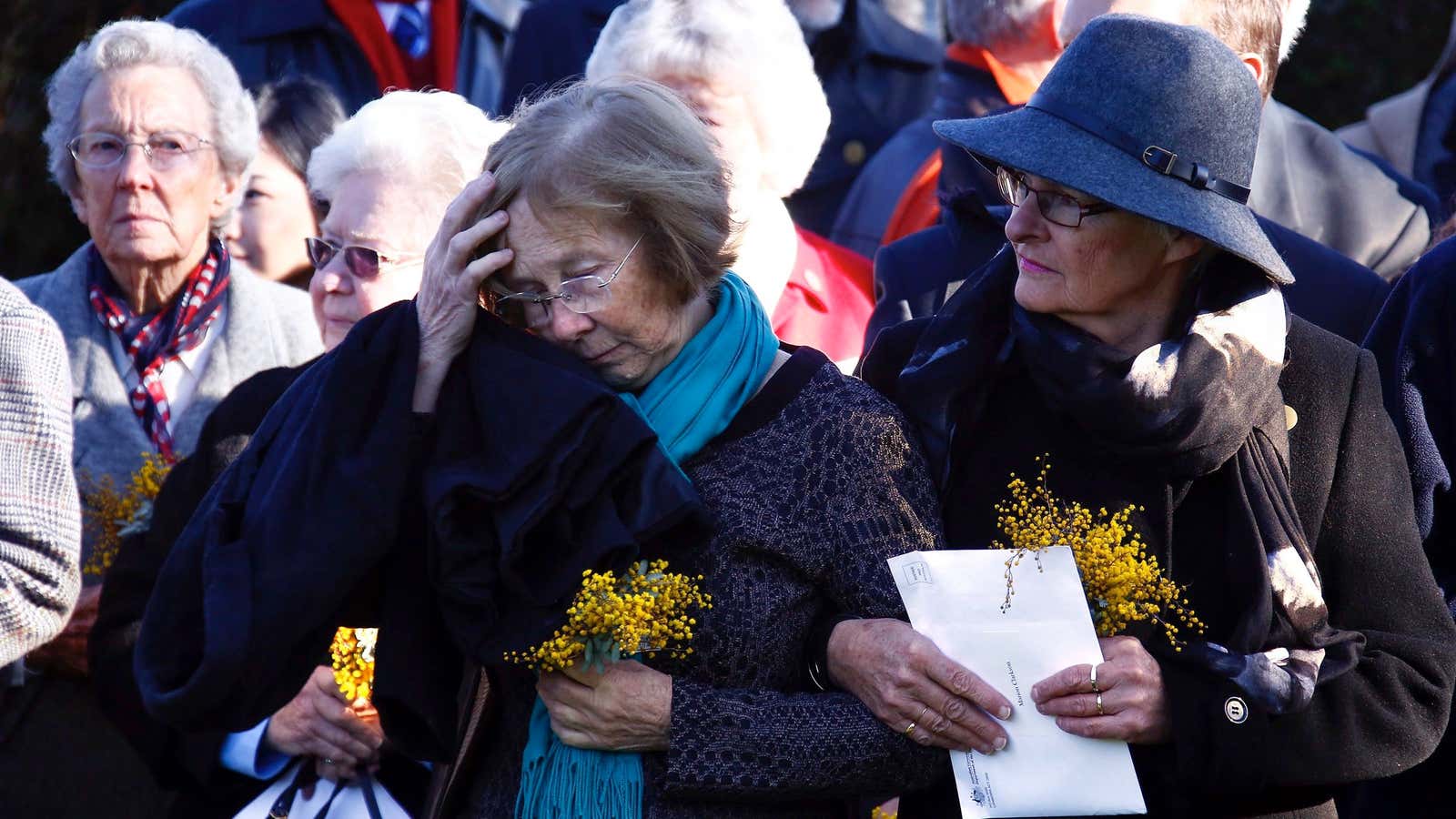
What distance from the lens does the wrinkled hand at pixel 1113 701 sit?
9.52 ft

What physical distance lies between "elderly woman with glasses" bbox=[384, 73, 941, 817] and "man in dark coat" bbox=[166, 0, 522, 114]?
3.55m

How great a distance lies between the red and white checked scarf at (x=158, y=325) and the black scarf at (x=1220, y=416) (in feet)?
7.63

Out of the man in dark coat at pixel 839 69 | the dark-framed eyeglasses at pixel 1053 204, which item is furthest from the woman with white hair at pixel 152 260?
the dark-framed eyeglasses at pixel 1053 204

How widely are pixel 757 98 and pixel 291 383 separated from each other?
159 cm

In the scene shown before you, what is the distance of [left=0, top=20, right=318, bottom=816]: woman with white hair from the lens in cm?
456

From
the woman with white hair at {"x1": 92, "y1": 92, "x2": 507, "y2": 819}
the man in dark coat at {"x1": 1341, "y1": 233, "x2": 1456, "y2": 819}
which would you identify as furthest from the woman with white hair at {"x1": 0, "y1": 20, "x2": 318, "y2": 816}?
the man in dark coat at {"x1": 1341, "y1": 233, "x2": 1456, "y2": 819}

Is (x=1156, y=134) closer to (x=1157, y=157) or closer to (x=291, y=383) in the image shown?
(x=1157, y=157)

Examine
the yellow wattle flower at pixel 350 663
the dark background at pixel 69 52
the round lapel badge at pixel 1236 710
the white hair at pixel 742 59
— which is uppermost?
the white hair at pixel 742 59

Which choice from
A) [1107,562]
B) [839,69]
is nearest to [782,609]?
[1107,562]

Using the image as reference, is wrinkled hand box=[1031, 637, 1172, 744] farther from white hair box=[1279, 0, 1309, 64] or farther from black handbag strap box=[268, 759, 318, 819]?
white hair box=[1279, 0, 1309, 64]

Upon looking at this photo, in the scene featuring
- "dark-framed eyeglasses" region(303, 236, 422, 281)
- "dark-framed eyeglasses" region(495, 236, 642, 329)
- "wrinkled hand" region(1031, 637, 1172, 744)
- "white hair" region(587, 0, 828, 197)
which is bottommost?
"wrinkled hand" region(1031, 637, 1172, 744)

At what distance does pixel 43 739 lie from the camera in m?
4.16

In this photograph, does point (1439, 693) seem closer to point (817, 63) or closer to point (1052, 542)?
point (1052, 542)

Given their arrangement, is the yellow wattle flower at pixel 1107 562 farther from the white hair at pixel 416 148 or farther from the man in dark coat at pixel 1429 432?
the white hair at pixel 416 148
